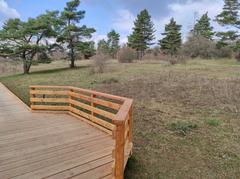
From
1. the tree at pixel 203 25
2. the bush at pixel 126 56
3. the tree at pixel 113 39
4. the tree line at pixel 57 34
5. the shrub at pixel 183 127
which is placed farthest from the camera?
the tree at pixel 113 39

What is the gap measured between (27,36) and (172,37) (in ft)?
65.3

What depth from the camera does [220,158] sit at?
324 centimetres

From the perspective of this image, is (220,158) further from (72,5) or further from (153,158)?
(72,5)

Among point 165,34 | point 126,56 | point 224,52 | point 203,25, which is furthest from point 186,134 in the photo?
point 203,25

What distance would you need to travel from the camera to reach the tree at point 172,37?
29141 mm

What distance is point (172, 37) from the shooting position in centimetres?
2933

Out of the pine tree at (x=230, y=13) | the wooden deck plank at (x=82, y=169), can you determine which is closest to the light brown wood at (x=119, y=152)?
the wooden deck plank at (x=82, y=169)

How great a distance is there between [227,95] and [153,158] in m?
4.76

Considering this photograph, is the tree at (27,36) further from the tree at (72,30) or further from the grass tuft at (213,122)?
the grass tuft at (213,122)

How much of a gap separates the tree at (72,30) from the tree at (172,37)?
14125mm

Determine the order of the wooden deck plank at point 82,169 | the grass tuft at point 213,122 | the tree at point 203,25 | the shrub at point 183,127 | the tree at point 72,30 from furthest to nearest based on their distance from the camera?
the tree at point 203,25 < the tree at point 72,30 < the grass tuft at point 213,122 < the shrub at point 183,127 < the wooden deck plank at point 82,169

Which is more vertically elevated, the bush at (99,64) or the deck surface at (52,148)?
the bush at (99,64)

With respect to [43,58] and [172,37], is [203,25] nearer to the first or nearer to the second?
[172,37]

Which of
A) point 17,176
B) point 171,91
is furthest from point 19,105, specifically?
point 171,91
